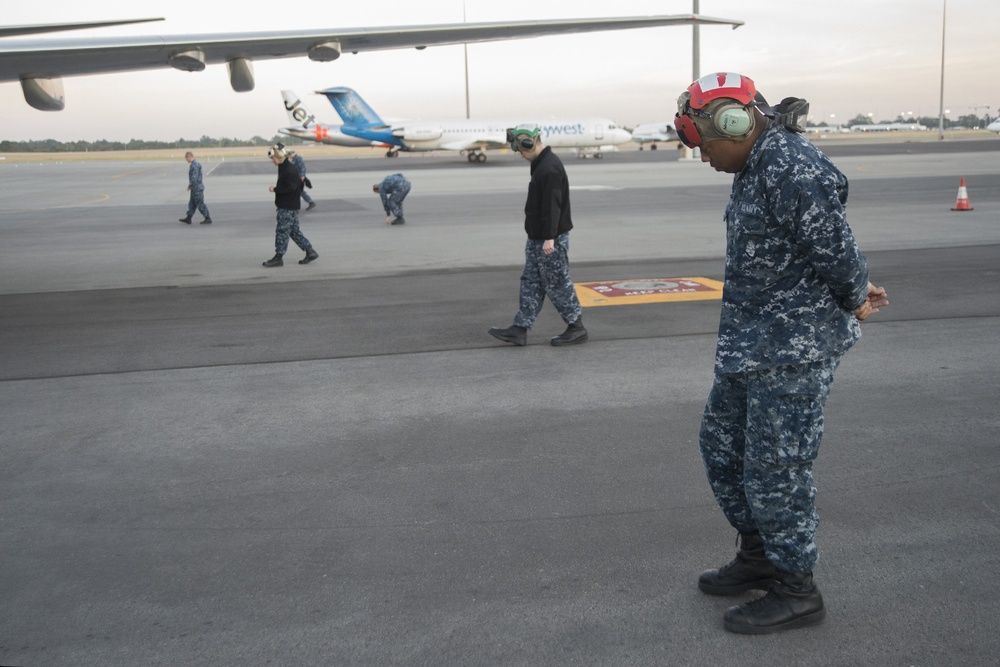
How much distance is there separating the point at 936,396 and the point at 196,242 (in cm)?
1501

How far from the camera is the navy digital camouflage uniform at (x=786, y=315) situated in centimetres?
322

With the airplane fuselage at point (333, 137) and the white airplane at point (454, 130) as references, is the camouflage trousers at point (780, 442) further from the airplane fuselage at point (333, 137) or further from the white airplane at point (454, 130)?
the airplane fuselage at point (333, 137)

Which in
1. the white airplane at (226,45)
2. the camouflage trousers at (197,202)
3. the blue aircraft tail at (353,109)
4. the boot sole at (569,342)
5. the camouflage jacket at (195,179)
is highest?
the blue aircraft tail at (353,109)

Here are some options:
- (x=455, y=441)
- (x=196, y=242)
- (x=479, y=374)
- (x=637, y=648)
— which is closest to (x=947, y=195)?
(x=196, y=242)

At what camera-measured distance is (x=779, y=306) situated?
3.40 metres

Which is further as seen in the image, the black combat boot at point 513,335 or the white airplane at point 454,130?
the white airplane at point 454,130

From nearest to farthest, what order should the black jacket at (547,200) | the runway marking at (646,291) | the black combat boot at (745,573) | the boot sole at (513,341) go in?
the black combat boot at (745,573)
the black jacket at (547,200)
the boot sole at (513,341)
the runway marking at (646,291)

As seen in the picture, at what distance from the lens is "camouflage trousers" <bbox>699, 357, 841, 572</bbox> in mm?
3389

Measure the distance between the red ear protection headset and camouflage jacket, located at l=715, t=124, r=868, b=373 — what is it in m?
0.12

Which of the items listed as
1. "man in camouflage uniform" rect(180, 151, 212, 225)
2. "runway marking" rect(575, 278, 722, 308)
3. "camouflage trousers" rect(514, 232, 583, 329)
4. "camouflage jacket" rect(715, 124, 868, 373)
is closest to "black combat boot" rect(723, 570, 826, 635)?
"camouflage jacket" rect(715, 124, 868, 373)

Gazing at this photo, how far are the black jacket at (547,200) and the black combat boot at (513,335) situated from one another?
0.88 metres

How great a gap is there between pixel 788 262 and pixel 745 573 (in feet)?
4.50

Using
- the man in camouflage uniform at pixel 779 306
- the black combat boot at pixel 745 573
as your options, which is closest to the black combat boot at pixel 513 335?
the black combat boot at pixel 745 573

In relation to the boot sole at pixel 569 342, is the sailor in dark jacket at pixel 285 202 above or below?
above
